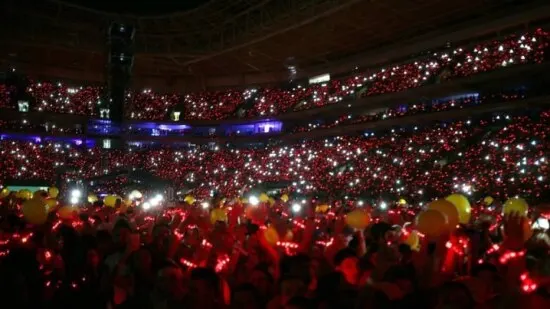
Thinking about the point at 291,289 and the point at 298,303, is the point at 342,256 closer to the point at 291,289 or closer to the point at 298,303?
the point at 291,289

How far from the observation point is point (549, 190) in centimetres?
2142

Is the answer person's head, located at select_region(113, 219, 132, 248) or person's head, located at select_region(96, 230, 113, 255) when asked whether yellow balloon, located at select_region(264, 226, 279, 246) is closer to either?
person's head, located at select_region(113, 219, 132, 248)

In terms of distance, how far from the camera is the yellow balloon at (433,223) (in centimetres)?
737

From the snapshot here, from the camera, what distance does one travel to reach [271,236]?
8.78m

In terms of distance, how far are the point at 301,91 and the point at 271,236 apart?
33.1 m

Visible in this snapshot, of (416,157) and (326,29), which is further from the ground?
(326,29)

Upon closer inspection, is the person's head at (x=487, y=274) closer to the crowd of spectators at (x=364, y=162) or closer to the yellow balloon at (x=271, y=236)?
the yellow balloon at (x=271, y=236)

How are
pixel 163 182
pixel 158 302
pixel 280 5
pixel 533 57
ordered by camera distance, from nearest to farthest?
pixel 158 302 < pixel 533 57 < pixel 163 182 < pixel 280 5

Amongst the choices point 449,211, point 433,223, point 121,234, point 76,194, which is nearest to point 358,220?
point 449,211

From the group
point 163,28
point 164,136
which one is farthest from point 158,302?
point 164,136

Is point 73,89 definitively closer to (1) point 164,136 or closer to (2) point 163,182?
(1) point 164,136

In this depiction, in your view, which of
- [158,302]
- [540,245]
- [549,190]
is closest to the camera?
[158,302]

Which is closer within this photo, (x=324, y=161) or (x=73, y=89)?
(x=324, y=161)

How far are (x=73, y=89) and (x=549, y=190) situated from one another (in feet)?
112
